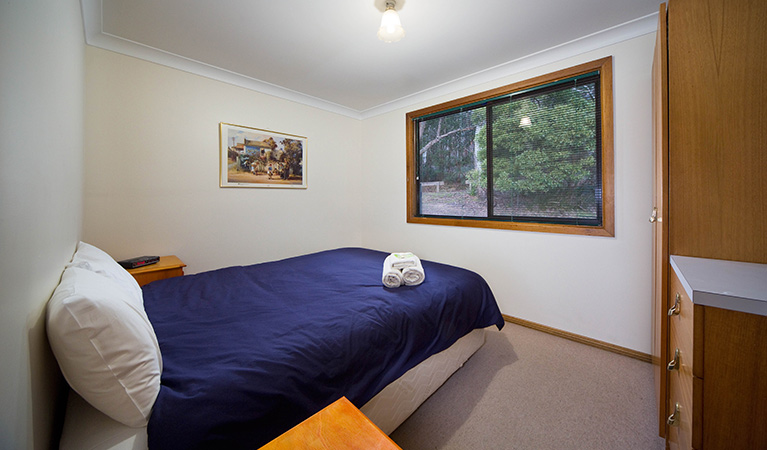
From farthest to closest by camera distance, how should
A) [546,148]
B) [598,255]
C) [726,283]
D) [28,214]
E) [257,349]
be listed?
[546,148]
[598,255]
[257,349]
[726,283]
[28,214]

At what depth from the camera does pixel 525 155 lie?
275 cm

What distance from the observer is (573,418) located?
163 centimetres

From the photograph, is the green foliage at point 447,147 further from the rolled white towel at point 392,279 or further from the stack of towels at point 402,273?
the rolled white towel at point 392,279

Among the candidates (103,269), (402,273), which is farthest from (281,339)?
(402,273)

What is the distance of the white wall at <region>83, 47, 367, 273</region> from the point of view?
233 centimetres

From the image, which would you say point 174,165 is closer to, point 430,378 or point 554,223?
point 430,378

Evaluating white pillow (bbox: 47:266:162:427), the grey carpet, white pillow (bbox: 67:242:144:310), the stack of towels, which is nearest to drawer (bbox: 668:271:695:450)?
the grey carpet

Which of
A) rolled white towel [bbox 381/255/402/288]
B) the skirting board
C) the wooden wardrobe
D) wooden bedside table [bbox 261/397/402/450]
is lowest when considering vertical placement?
the skirting board

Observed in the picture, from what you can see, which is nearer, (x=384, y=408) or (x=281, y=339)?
(x=281, y=339)

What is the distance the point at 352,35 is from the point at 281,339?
90.1 inches

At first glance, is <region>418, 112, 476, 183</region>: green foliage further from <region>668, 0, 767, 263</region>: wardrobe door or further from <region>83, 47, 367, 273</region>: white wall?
<region>668, 0, 767, 263</region>: wardrobe door

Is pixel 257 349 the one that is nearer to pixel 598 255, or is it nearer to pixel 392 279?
pixel 392 279

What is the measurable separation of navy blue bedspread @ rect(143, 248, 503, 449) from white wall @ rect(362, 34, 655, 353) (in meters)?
0.82

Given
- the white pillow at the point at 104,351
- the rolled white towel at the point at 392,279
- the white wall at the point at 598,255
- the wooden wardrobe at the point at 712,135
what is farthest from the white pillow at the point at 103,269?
the white wall at the point at 598,255
